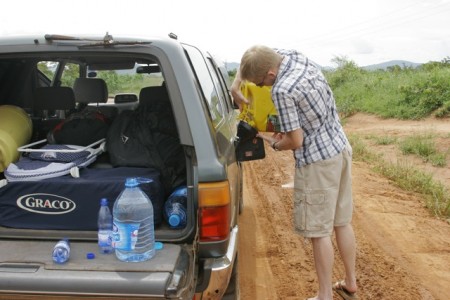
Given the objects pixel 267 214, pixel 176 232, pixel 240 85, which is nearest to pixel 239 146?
pixel 176 232

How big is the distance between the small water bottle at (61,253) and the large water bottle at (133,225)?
Answer: 0.23m

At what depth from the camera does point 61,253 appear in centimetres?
231

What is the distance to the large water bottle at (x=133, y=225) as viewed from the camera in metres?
2.34

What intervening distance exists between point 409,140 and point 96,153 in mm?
8037

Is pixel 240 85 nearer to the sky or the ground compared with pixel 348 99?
nearer to the sky

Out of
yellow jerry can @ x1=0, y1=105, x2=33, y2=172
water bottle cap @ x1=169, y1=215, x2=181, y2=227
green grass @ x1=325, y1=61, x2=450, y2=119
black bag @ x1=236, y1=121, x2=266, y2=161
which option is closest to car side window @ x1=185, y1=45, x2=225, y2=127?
black bag @ x1=236, y1=121, x2=266, y2=161

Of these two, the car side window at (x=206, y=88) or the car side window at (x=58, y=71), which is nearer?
the car side window at (x=206, y=88)

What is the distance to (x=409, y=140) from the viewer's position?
9.71 m

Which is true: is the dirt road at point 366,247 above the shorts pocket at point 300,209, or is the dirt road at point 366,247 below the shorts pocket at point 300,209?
below

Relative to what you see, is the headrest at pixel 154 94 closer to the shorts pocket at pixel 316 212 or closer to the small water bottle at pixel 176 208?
the small water bottle at pixel 176 208

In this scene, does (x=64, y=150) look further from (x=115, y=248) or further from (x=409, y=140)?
(x=409, y=140)

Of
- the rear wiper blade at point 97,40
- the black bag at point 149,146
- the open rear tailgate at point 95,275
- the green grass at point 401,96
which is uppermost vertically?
the rear wiper blade at point 97,40

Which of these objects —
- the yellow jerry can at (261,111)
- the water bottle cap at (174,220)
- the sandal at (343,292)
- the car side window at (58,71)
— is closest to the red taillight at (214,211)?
the water bottle cap at (174,220)

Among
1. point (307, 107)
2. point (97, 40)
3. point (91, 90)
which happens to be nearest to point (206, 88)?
point (307, 107)
